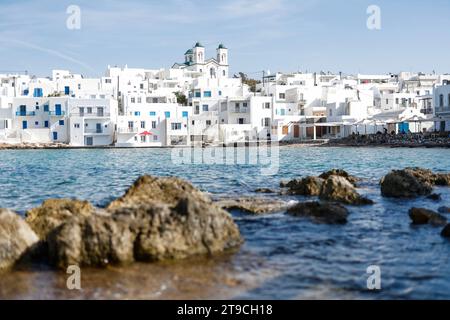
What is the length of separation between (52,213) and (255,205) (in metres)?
6.01

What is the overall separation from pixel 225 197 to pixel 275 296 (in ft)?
36.4

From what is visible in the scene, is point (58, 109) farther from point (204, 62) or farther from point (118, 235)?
point (118, 235)

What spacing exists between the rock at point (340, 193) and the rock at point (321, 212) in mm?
2488

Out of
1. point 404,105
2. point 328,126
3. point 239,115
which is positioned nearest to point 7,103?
point 239,115

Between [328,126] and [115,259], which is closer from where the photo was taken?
[115,259]

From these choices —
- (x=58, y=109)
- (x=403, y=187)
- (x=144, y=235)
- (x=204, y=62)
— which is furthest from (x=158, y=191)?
(x=204, y=62)

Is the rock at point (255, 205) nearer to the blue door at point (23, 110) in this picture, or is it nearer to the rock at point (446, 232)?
the rock at point (446, 232)

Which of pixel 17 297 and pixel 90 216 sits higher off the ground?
pixel 90 216

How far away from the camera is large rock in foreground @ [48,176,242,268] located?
924 centimetres

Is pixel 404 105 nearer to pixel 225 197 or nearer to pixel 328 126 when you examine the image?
pixel 328 126

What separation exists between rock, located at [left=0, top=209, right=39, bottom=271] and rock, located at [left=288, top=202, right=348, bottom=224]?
6.95 m

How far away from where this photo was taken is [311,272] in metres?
8.93

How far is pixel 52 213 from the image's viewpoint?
39.9ft

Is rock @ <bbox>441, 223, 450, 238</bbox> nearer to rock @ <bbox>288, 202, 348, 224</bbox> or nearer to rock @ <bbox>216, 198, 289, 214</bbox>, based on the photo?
rock @ <bbox>288, 202, 348, 224</bbox>
